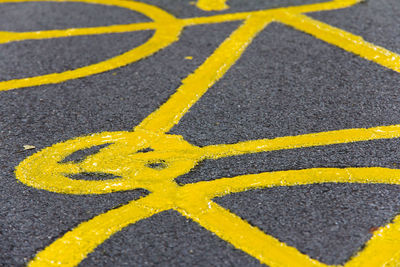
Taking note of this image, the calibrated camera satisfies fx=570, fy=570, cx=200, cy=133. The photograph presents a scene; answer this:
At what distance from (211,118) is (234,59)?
0.99 meters

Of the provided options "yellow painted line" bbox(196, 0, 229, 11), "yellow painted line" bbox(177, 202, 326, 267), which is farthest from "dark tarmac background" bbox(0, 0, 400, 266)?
"yellow painted line" bbox(196, 0, 229, 11)

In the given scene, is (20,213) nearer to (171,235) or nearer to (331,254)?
(171,235)

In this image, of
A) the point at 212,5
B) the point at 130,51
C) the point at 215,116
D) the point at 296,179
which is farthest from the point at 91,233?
the point at 212,5

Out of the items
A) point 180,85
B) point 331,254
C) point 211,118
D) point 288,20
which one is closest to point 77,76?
point 180,85

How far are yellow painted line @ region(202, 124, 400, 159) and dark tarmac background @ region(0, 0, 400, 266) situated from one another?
2.5 inches

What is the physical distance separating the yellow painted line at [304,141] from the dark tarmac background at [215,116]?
0.06 metres

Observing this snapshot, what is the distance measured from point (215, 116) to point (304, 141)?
0.67 m

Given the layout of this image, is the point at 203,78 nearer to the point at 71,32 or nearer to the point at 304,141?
the point at 304,141

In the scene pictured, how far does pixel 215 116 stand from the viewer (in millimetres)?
3934

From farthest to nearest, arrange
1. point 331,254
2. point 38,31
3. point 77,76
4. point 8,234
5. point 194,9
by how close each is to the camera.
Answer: point 194,9 < point 38,31 < point 77,76 < point 8,234 < point 331,254

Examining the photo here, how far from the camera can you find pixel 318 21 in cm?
544

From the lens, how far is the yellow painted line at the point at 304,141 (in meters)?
3.51

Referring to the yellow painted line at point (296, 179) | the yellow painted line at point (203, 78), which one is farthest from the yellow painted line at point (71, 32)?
the yellow painted line at point (296, 179)

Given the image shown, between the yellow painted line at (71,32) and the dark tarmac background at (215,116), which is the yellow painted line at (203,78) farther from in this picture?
the yellow painted line at (71,32)
